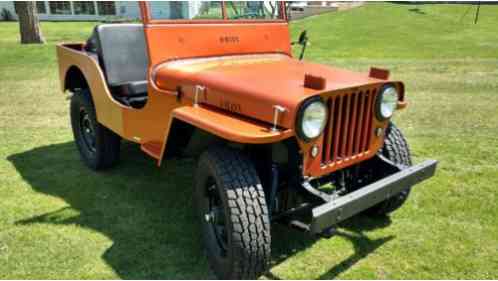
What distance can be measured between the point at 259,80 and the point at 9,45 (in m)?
14.5

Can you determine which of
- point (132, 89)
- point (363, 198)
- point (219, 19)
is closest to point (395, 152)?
point (363, 198)

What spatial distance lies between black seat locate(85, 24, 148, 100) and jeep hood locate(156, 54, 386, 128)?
3.67 ft

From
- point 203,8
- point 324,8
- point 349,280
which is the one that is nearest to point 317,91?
point 349,280

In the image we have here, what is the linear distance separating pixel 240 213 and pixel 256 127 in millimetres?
491

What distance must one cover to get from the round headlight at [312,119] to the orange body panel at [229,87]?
4cm

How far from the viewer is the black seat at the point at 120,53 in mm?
4355

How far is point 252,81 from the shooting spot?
2.74 m

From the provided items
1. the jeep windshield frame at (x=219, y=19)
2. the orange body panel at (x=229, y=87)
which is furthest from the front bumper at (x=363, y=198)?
the jeep windshield frame at (x=219, y=19)

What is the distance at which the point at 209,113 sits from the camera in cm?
270

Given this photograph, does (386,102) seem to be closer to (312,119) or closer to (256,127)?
(312,119)

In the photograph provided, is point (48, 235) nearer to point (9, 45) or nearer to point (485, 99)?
point (485, 99)

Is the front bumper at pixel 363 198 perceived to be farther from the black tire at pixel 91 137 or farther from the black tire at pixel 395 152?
the black tire at pixel 91 137

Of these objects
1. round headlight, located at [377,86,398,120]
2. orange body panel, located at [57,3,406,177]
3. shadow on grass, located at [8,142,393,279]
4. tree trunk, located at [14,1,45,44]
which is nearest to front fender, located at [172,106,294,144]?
orange body panel, located at [57,3,406,177]

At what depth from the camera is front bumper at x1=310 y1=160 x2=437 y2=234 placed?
7.49 feet
